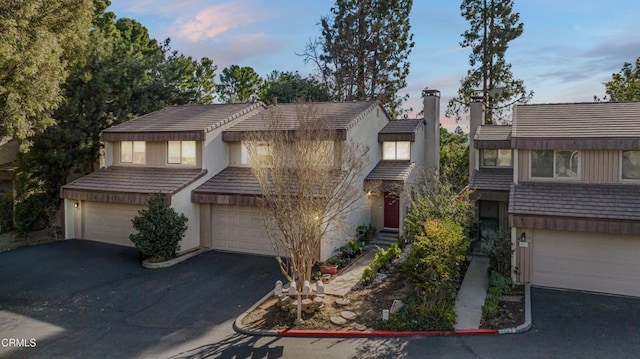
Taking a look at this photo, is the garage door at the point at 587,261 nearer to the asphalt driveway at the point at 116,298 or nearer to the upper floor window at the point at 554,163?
the upper floor window at the point at 554,163

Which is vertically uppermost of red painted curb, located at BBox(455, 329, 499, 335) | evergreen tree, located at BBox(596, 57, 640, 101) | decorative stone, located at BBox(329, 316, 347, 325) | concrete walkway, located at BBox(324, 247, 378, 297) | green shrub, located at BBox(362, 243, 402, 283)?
evergreen tree, located at BBox(596, 57, 640, 101)

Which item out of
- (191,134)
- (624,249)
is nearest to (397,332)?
(624,249)

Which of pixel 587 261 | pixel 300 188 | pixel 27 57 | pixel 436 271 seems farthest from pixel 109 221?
pixel 587 261

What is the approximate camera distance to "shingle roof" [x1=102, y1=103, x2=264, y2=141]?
64.7ft

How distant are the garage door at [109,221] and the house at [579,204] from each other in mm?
16418

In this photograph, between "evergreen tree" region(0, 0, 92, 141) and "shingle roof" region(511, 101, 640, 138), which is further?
"shingle roof" region(511, 101, 640, 138)

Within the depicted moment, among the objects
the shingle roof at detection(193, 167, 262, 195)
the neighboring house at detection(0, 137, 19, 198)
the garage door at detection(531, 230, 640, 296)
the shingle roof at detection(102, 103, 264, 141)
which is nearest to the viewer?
the garage door at detection(531, 230, 640, 296)

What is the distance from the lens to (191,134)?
18969mm

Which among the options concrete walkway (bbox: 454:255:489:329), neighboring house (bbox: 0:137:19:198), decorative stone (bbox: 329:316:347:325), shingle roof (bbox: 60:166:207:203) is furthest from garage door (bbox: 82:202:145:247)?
concrete walkway (bbox: 454:255:489:329)

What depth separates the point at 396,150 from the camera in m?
21.9

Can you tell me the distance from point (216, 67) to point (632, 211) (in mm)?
36927

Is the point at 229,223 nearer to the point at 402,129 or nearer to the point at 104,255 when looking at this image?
the point at 104,255

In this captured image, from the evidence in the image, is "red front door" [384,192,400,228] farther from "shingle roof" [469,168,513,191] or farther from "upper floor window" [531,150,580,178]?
"upper floor window" [531,150,580,178]

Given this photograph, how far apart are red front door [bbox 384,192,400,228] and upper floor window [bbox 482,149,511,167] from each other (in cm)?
500
